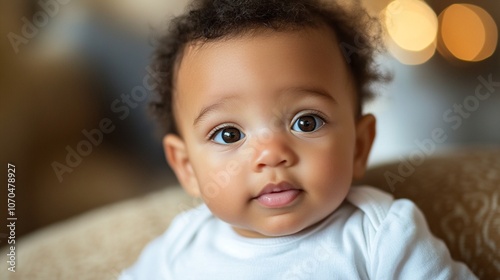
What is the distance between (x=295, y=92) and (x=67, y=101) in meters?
1.88

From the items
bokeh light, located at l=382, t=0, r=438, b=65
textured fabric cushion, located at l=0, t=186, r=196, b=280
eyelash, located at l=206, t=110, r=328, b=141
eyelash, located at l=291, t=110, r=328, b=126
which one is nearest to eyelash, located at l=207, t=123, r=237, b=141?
eyelash, located at l=206, t=110, r=328, b=141

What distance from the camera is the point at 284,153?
87 centimetres

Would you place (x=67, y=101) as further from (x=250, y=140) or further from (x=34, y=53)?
(x=250, y=140)

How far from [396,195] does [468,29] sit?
1.74 m

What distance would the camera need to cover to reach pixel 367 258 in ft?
3.04

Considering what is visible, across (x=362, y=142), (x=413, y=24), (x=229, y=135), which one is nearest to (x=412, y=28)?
(x=413, y=24)

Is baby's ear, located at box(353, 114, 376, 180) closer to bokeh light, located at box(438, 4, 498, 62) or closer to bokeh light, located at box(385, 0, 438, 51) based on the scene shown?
bokeh light, located at box(385, 0, 438, 51)

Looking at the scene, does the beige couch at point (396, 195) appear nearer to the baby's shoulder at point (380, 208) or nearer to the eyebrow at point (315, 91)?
the baby's shoulder at point (380, 208)

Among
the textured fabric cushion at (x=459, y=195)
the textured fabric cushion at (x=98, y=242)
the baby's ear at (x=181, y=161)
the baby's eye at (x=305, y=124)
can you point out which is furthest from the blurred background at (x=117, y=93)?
the baby's eye at (x=305, y=124)

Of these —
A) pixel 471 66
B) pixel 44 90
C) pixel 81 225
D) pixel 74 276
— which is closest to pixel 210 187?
pixel 74 276

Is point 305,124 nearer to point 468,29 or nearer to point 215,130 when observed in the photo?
point 215,130

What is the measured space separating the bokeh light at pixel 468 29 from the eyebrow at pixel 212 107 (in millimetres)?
2020

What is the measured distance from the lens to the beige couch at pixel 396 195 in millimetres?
1104

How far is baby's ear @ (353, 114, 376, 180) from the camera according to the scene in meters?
1.07
